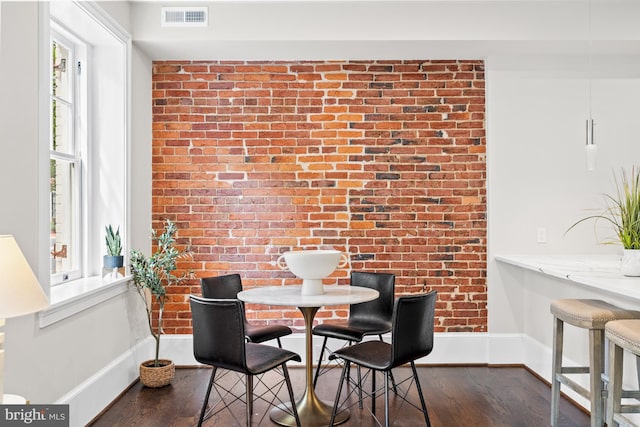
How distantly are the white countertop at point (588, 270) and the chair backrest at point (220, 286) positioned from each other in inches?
79.7

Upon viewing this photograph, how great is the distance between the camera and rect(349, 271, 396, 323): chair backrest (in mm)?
3350

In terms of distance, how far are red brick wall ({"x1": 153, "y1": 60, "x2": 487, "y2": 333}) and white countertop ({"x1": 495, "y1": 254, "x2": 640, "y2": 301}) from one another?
555mm

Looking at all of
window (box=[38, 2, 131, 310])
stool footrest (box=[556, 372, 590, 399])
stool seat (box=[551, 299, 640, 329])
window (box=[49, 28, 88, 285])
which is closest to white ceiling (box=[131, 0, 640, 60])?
window (box=[38, 2, 131, 310])

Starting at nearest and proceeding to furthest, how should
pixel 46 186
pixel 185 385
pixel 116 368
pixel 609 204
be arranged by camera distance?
pixel 46 186, pixel 116 368, pixel 185 385, pixel 609 204

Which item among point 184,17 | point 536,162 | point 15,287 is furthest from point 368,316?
point 184,17

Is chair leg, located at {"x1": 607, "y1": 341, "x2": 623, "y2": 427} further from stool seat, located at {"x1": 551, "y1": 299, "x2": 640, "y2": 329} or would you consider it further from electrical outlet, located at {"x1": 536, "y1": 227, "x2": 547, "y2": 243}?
electrical outlet, located at {"x1": 536, "y1": 227, "x2": 547, "y2": 243}

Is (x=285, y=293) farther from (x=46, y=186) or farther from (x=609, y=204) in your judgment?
(x=609, y=204)

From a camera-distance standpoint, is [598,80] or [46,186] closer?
[46,186]

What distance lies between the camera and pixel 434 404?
317 centimetres

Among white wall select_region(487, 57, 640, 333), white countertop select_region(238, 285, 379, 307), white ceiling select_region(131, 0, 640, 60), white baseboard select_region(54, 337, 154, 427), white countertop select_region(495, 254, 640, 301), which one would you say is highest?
white ceiling select_region(131, 0, 640, 60)

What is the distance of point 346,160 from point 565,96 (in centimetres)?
186

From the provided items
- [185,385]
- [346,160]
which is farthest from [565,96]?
[185,385]

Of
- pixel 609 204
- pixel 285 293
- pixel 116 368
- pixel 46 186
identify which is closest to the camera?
pixel 46 186

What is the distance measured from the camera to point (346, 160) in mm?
4020
